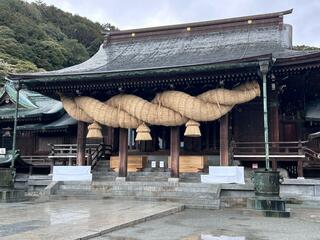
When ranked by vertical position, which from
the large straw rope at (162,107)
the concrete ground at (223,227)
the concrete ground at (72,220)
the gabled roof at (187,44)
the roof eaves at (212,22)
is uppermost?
the roof eaves at (212,22)

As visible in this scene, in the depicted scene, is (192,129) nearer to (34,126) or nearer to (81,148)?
(81,148)

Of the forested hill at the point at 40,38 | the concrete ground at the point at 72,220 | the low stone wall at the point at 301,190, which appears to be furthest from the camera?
the forested hill at the point at 40,38

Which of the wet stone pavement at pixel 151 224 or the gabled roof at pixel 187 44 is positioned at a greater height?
the gabled roof at pixel 187 44

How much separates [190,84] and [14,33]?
51.4m

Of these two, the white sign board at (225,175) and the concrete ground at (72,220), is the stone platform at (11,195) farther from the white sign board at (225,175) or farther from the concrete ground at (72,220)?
the white sign board at (225,175)

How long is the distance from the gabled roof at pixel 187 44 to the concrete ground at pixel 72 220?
6.40 metres

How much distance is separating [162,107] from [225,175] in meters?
3.64

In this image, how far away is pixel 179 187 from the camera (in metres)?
12.8

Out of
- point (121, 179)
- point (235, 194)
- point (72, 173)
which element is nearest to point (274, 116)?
point (235, 194)

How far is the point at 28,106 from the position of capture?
21484 mm

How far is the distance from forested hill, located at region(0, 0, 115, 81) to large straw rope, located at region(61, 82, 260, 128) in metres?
29.3

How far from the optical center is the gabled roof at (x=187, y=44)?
16.0 metres

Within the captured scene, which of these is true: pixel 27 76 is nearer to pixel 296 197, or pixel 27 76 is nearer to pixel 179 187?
pixel 179 187

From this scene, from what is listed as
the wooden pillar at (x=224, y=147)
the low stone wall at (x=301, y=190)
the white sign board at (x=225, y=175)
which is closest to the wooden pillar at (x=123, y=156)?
the white sign board at (x=225, y=175)
